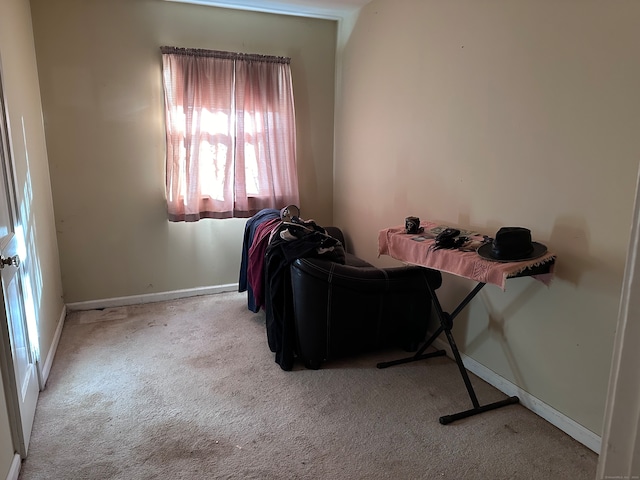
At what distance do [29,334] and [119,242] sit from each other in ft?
4.72

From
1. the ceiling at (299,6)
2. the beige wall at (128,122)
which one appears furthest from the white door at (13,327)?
the ceiling at (299,6)

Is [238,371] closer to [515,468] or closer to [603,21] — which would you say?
[515,468]

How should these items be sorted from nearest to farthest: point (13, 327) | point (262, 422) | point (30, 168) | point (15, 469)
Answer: point (15, 469) → point (13, 327) → point (262, 422) → point (30, 168)

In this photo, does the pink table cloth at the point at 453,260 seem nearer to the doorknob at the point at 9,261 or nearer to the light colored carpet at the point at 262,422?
the light colored carpet at the point at 262,422

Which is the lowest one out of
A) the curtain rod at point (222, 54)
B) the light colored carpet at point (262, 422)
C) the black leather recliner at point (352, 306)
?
the light colored carpet at point (262, 422)

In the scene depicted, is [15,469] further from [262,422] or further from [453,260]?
[453,260]

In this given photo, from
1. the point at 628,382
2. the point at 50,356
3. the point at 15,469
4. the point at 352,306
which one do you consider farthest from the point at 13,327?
the point at 628,382

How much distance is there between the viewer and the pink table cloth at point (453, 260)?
6.08ft

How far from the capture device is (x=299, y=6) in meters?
3.56

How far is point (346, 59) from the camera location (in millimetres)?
3797

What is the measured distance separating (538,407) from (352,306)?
110 centimetres

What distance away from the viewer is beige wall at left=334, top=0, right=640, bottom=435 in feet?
5.88

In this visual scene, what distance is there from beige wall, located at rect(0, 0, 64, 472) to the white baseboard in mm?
2546

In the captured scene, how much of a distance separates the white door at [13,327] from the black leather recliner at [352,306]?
1.36m
